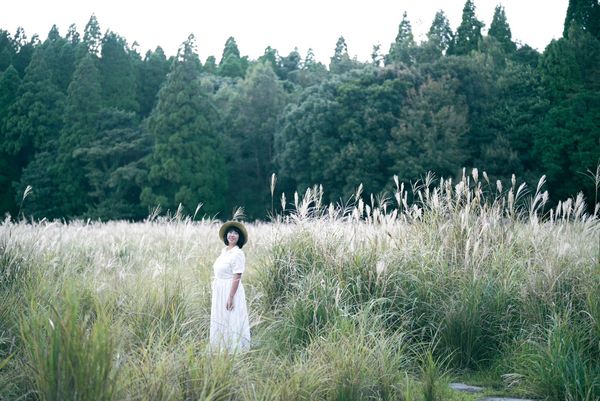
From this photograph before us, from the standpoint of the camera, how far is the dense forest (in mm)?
25516

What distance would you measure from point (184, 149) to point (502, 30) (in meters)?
19.1

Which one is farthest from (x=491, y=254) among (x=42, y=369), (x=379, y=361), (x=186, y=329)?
(x=42, y=369)

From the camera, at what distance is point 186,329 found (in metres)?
5.37

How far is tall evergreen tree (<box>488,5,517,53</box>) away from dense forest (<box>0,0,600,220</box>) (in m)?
0.08

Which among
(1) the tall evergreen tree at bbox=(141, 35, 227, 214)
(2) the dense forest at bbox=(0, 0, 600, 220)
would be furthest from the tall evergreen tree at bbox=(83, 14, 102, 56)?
(1) the tall evergreen tree at bbox=(141, 35, 227, 214)

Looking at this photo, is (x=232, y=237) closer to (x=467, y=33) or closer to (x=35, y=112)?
(x=35, y=112)

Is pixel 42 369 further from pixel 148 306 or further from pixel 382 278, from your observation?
pixel 382 278

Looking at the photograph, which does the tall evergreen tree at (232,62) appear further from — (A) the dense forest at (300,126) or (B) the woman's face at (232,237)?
(B) the woman's face at (232,237)

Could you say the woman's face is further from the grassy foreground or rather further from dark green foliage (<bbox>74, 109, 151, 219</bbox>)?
dark green foliage (<bbox>74, 109, 151, 219</bbox>)

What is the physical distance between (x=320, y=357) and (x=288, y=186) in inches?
1012

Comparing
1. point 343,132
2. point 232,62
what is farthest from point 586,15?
point 232,62

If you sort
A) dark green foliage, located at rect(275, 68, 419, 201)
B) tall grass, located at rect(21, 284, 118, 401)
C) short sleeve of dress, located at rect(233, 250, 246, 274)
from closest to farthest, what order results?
tall grass, located at rect(21, 284, 118, 401)
short sleeve of dress, located at rect(233, 250, 246, 274)
dark green foliage, located at rect(275, 68, 419, 201)

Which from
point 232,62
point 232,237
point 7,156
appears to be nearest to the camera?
point 232,237

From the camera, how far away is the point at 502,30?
34.7 meters
